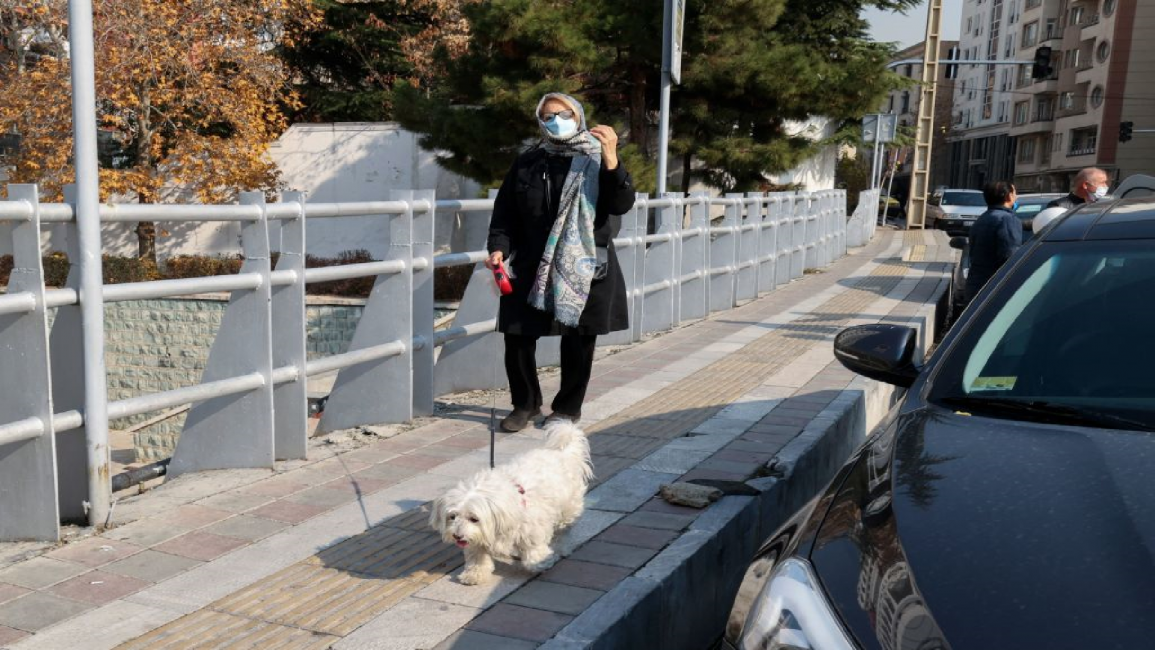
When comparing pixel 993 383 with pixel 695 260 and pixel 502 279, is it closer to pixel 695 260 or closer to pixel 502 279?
pixel 502 279

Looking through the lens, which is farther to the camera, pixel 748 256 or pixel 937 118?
pixel 937 118

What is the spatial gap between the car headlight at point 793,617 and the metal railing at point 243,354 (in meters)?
2.89

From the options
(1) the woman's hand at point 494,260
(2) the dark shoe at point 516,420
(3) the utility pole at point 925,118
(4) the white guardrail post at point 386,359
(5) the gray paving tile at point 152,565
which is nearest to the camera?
(5) the gray paving tile at point 152,565

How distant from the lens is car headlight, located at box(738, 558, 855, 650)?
2043 mm

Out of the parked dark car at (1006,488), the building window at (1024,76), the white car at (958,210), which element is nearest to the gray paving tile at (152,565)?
the parked dark car at (1006,488)

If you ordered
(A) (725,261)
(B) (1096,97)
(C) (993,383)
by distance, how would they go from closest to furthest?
1. (C) (993,383)
2. (A) (725,261)
3. (B) (1096,97)

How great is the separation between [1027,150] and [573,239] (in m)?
77.3

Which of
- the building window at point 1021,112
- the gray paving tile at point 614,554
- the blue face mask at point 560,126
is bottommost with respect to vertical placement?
the gray paving tile at point 614,554

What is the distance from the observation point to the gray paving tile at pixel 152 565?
3.79 meters

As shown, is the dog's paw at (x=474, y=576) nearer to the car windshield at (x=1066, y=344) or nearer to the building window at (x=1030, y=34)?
the car windshield at (x=1066, y=344)

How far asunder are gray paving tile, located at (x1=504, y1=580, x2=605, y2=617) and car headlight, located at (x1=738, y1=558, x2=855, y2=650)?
129cm

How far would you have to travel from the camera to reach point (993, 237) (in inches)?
354

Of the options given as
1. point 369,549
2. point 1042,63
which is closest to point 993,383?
point 369,549

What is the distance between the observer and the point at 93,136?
430cm
